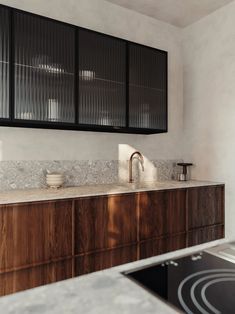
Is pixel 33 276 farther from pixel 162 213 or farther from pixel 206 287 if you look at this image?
pixel 206 287

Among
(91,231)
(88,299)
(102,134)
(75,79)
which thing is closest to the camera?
(88,299)

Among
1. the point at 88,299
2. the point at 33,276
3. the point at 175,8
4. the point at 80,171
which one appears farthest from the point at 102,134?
the point at 88,299

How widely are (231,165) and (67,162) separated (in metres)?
1.79

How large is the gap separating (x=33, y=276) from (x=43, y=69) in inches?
63.9

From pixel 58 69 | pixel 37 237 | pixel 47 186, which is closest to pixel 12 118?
pixel 58 69

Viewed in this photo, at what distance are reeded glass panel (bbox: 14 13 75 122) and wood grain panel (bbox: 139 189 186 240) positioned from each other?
3.46 feet

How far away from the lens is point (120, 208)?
7.72ft

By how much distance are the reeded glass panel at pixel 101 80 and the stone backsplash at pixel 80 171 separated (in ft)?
1.76

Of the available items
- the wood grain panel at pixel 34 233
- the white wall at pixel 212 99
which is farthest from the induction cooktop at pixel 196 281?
the white wall at pixel 212 99

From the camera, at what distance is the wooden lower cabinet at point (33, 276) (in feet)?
6.18

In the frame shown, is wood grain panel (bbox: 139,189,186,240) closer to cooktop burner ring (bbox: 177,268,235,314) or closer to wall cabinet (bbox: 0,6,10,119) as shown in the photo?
wall cabinet (bbox: 0,6,10,119)

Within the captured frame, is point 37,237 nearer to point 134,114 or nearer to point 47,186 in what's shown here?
point 47,186

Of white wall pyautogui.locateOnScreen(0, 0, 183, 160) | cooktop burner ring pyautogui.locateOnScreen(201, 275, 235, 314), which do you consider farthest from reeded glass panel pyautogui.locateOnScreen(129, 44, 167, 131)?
cooktop burner ring pyautogui.locateOnScreen(201, 275, 235, 314)

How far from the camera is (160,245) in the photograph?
2646 millimetres
